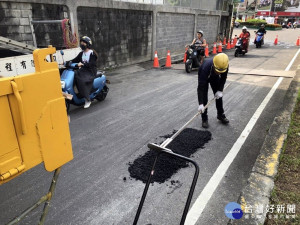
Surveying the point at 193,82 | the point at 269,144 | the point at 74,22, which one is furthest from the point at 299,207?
the point at 74,22

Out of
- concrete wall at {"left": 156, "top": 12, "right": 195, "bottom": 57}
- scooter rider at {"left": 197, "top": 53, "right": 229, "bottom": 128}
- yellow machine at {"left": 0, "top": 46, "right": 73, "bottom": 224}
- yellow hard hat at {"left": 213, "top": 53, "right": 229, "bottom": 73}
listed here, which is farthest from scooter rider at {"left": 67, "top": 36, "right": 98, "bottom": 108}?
concrete wall at {"left": 156, "top": 12, "right": 195, "bottom": 57}

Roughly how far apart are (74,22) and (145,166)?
723cm

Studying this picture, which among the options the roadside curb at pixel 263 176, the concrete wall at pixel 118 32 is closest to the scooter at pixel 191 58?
the concrete wall at pixel 118 32

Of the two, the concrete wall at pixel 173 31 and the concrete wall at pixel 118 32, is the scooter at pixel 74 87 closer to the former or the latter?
the concrete wall at pixel 118 32

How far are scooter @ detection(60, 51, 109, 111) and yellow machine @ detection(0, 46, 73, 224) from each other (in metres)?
4.08

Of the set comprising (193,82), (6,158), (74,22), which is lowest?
(193,82)

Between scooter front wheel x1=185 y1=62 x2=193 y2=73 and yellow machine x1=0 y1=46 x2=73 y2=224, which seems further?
scooter front wheel x1=185 y1=62 x2=193 y2=73

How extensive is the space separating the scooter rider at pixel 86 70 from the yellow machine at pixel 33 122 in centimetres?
434

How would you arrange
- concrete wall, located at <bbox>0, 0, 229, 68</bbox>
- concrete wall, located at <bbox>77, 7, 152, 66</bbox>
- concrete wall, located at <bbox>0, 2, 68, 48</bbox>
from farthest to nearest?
concrete wall, located at <bbox>77, 7, 152, 66</bbox> < concrete wall, located at <bbox>0, 0, 229, 68</bbox> < concrete wall, located at <bbox>0, 2, 68, 48</bbox>

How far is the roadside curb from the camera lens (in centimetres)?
286

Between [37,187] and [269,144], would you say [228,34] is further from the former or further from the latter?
[37,187]

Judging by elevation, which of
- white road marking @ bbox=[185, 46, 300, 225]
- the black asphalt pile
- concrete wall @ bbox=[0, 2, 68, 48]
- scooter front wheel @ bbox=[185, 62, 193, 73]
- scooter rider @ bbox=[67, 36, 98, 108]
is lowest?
white road marking @ bbox=[185, 46, 300, 225]

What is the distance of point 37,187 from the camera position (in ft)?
11.3

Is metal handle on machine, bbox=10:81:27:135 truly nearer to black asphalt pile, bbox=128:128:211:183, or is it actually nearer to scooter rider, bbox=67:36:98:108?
black asphalt pile, bbox=128:128:211:183
